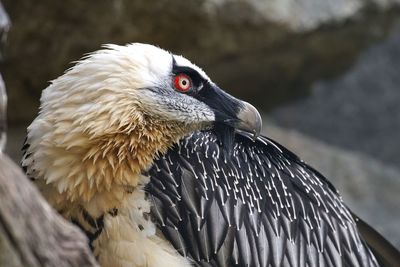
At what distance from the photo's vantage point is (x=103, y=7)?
7492 millimetres

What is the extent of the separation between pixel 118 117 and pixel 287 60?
16.1 feet

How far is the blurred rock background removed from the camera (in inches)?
305

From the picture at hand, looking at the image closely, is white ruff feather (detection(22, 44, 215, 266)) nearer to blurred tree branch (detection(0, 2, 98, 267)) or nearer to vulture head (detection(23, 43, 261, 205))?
vulture head (detection(23, 43, 261, 205))

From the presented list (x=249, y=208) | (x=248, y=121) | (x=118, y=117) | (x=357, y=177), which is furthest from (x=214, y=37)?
(x=118, y=117)

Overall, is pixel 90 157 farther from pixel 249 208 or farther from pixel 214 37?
pixel 214 37

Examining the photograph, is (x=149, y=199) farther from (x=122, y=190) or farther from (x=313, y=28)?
(x=313, y=28)

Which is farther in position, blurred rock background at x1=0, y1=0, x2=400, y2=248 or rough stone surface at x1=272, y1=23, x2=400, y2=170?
rough stone surface at x1=272, y1=23, x2=400, y2=170

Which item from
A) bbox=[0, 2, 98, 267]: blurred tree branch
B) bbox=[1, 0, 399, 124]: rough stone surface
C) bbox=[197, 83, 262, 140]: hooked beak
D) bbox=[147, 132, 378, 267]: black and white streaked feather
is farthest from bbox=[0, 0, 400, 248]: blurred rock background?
bbox=[0, 2, 98, 267]: blurred tree branch

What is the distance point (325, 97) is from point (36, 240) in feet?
22.5

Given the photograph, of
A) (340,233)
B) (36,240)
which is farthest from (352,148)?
(36,240)

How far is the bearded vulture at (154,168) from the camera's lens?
176 inches

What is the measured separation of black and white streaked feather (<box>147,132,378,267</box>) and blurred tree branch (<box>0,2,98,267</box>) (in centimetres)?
133

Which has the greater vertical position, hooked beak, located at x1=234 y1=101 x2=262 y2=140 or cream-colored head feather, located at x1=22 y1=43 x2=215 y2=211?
hooked beak, located at x1=234 y1=101 x2=262 y2=140

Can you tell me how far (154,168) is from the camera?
460cm
